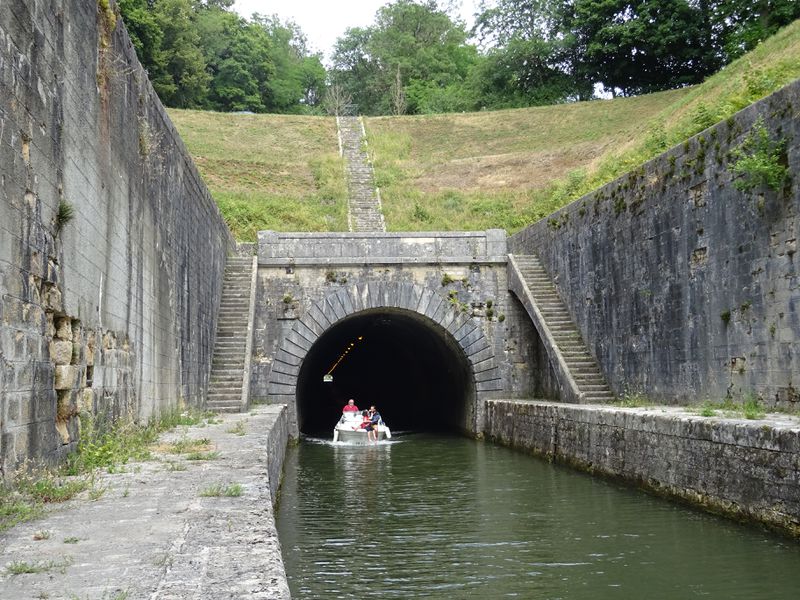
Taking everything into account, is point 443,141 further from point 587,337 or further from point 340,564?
point 340,564

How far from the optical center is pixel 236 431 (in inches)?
471

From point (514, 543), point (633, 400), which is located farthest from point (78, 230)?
point (633, 400)

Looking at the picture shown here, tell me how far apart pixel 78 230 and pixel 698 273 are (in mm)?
9544

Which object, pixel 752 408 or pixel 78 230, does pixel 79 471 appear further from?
pixel 752 408

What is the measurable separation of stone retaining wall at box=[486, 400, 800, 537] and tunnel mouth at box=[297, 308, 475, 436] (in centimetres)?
779

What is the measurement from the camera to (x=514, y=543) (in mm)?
8688

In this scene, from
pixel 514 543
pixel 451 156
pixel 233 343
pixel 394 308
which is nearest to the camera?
pixel 514 543

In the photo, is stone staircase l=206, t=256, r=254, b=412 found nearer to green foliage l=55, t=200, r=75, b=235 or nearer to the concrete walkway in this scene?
green foliage l=55, t=200, r=75, b=235

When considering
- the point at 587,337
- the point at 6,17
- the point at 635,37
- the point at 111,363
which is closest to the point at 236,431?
the point at 111,363

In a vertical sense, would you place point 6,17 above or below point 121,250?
above

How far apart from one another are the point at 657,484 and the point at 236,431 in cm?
579

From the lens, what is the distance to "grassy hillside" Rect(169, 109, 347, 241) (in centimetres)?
3089

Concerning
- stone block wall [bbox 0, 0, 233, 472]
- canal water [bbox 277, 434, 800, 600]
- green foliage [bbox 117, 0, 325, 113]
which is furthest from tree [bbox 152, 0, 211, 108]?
canal water [bbox 277, 434, 800, 600]

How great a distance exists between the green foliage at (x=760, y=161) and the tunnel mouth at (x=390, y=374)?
1073cm
